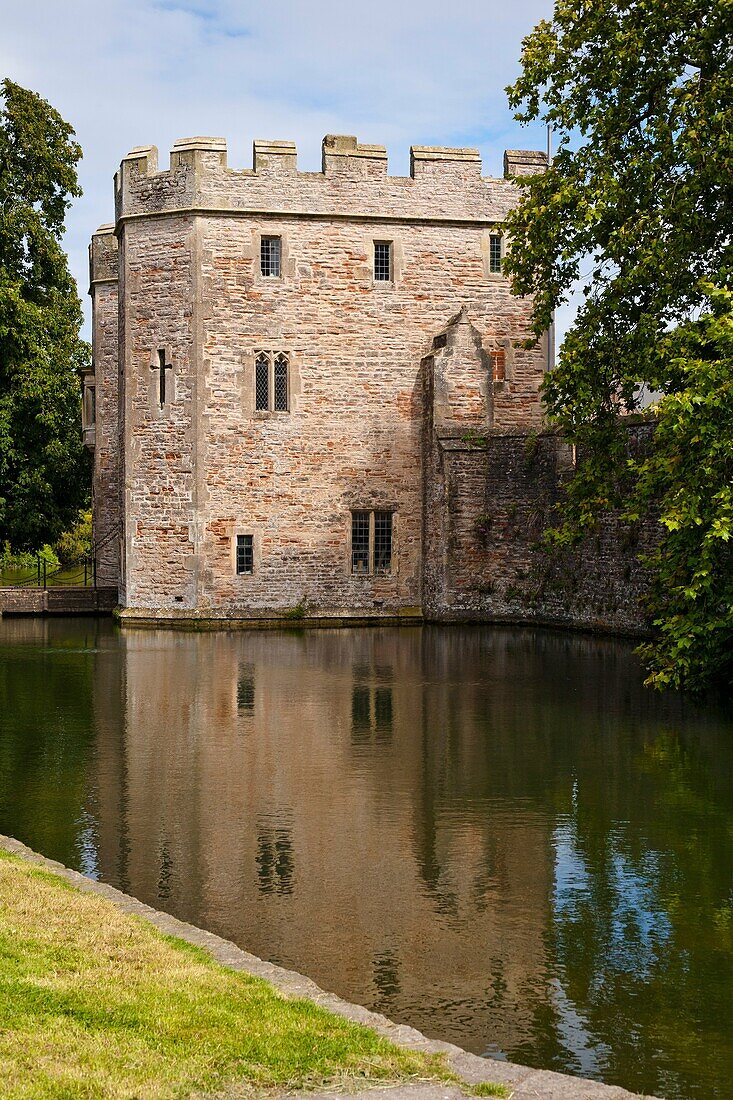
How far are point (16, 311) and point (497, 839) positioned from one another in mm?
25685

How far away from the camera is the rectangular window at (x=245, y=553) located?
1137 inches

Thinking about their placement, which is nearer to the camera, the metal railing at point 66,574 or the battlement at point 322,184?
the battlement at point 322,184

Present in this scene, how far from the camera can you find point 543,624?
27594mm

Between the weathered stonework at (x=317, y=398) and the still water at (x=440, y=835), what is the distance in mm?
10159

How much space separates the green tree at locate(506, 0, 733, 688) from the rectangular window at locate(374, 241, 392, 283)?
37.0 feet

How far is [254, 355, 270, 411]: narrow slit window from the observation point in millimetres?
29016

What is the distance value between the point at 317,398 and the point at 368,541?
3.52 m

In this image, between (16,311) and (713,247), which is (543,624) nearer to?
(713,247)

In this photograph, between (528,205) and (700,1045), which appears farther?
(528,205)

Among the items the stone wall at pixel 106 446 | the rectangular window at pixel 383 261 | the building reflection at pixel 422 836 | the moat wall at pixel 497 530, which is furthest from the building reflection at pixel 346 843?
the stone wall at pixel 106 446

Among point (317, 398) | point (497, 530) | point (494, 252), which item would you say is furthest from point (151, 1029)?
point (494, 252)

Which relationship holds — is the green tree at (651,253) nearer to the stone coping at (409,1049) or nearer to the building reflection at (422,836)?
the building reflection at (422,836)

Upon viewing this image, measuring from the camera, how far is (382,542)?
29.9 metres

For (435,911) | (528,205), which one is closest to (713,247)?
(528,205)
